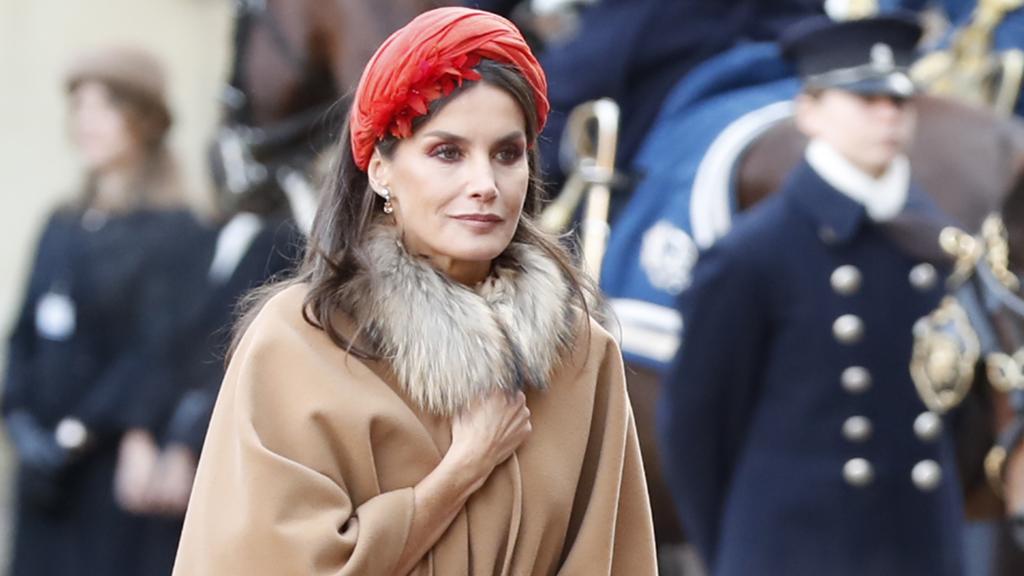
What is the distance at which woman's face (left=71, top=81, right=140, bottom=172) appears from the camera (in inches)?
297

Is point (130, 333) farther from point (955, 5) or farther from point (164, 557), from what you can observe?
point (955, 5)

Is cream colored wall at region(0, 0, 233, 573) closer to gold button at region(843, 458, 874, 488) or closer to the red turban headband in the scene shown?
gold button at region(843, 458, 874, 488)

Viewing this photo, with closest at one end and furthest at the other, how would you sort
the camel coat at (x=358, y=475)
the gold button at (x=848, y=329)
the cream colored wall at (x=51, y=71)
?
the camel coat at (x=358, y=475) → the gold button at (x=848, y=329) → the cream colored wall at (x=51, y=71)

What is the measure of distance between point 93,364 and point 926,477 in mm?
2829

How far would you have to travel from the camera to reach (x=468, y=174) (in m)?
3.24

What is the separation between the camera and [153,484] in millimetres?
7176

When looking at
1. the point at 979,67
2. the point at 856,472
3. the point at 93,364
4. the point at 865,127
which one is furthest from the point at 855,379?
the point at 93,364

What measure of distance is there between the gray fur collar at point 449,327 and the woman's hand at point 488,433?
0.05ft

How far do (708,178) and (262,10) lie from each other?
1955mm

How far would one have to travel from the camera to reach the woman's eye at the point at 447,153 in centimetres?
326

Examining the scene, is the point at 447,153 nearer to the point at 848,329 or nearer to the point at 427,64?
the point at 427,64

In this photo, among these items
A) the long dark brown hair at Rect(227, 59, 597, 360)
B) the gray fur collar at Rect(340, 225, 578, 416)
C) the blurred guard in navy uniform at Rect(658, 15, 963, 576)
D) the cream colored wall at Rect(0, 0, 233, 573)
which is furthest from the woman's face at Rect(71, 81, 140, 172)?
the cream colored wall at Rect(0, 0, 233, 573)

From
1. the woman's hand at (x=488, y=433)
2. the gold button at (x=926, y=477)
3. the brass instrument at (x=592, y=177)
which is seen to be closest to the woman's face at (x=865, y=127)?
the gold button at (x=926, y=477)

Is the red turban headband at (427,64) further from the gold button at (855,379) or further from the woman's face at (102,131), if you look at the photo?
the woman's face at (102,131)
